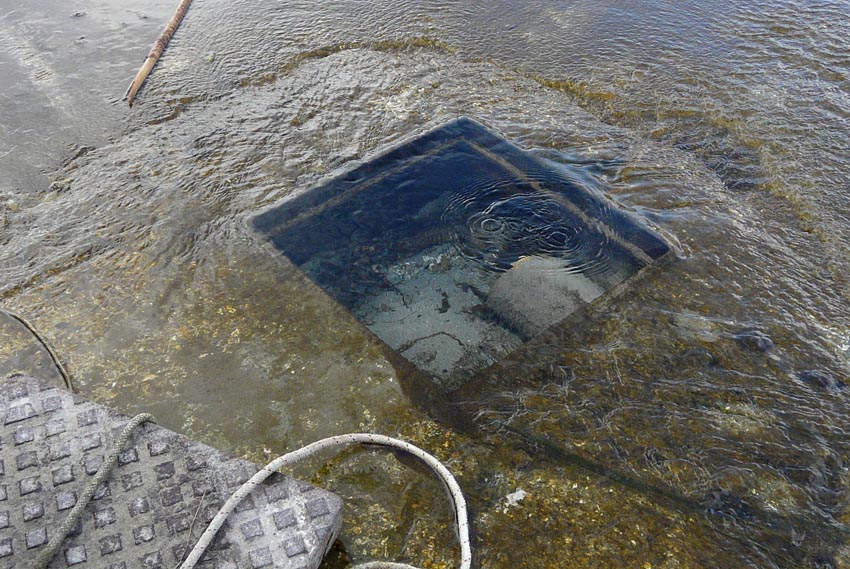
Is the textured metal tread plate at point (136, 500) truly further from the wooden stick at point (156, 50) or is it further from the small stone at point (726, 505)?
the wooden stick at point (156, 50)

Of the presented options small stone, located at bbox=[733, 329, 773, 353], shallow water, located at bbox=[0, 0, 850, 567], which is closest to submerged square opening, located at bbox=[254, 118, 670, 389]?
shallow water, located at bbox=[0, 0, 850, 567]

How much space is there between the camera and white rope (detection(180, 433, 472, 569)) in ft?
7.08

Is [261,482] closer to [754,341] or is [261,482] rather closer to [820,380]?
[754,341]

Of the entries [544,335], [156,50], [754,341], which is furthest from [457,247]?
[156,50]

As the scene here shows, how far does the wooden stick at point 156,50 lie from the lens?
510 cm

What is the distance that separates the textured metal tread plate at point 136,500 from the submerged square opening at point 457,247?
1.09 metres

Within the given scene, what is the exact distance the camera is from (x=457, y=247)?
377 cm

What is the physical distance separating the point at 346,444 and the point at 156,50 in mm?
4353

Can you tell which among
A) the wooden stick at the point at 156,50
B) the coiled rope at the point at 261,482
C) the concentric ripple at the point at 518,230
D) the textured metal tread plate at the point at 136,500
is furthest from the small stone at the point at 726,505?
the wooden stick at the point at 156,50

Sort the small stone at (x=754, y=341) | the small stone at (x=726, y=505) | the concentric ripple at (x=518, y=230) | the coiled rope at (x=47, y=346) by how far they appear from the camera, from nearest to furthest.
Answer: the small stone at (x=726, y=505), the coiled rope at (x=47, y=346), the small stone at (x=754, y=341), the concentric ripple at (x=518, y=230)

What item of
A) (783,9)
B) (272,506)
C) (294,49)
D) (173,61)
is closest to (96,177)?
(173,61)

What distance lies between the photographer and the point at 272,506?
2.26 meters

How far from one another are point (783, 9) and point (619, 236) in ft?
13.3

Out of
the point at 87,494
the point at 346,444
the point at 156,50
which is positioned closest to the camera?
the point at 87,494
